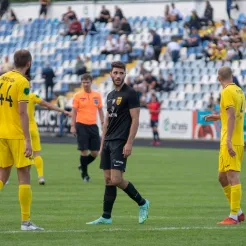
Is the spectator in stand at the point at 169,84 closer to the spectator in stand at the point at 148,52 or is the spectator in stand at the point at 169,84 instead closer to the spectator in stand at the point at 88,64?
the spectator in stand at the point at 148,52

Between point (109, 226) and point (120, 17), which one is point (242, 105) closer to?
point (109, 226)

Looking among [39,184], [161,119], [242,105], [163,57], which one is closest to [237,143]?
[242,105]

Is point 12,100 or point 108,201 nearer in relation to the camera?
point 12,100

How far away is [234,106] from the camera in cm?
1216

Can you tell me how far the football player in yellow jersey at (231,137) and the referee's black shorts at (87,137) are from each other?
7788 millimetres

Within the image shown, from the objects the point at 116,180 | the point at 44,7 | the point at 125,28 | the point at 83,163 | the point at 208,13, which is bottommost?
the point at 83,163

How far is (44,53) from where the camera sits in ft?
164

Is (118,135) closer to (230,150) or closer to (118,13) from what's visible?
(230,150)

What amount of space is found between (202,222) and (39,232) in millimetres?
2396

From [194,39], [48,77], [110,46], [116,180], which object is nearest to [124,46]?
[110,46]

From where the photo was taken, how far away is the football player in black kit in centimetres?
1210

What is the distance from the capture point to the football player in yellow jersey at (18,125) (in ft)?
36.2

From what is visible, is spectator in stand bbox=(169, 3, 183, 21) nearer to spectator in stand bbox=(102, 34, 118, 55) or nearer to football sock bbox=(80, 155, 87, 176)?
spectator in stand bbox=(102, 34, 118, 55)

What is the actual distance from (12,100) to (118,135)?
1.72 m
